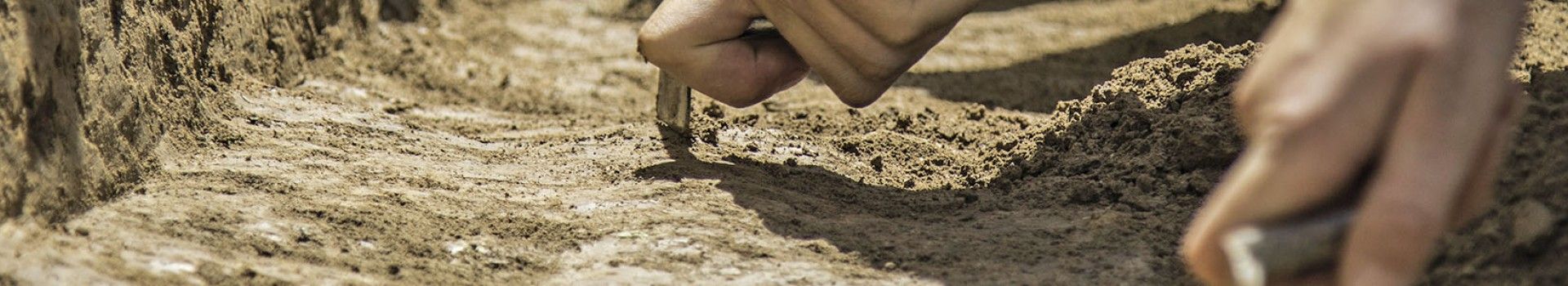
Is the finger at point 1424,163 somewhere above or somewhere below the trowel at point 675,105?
below

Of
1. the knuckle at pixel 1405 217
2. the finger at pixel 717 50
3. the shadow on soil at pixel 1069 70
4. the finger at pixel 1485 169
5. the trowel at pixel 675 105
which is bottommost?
the knuckle at pixel 1405 217

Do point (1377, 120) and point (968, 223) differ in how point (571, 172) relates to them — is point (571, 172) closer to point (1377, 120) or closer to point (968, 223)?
point (968, 223)

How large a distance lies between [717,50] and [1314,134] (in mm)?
1585

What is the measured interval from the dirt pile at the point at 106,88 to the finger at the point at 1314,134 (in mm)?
1698

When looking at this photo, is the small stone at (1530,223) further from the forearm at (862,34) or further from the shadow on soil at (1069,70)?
the shadow on soil at (1069,70)

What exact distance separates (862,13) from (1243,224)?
1.23 meters

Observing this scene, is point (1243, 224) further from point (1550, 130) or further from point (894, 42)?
point (894, 42)

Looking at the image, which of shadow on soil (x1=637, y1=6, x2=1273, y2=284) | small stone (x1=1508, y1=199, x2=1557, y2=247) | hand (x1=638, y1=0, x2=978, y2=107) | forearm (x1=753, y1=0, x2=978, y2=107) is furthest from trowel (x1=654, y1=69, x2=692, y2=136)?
small stone (x1=1508, y1=199, x2=1557, y2=247)

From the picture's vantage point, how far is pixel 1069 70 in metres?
4.33

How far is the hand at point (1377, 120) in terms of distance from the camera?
4.98 feet

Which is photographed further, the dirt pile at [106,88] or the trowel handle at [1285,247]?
the dirt pile at [106,88]

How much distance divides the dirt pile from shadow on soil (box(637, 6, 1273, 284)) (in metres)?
0.92

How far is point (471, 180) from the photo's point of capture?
2.90 meters

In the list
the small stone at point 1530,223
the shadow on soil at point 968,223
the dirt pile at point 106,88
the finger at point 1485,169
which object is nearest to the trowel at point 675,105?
the shadow on soil at point 968,223
